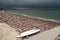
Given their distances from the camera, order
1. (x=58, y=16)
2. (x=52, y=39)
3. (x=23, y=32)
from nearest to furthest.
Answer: (x=52, y=39) < (x=23, y=32) < (x=58, y=16)

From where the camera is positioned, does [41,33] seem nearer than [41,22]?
Yes

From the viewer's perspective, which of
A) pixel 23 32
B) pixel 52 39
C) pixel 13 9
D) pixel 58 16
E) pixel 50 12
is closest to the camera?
pixel 52 39

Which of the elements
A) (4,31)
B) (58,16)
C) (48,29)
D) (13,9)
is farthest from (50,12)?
(4,31)

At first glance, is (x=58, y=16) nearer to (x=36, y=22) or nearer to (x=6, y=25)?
(x=36, y=22)

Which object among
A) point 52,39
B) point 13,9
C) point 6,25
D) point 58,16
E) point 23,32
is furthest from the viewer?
point 13,9

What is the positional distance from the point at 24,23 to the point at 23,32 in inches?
29.2

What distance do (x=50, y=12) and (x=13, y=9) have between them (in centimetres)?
193

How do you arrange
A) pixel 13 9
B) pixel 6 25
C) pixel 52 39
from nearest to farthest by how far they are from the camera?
pixel 52 39 < pixel 6 25 < pixel 13 9

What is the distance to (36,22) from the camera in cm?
514

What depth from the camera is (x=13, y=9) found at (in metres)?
8.05

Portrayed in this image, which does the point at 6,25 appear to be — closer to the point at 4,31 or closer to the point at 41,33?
the point at 4,31

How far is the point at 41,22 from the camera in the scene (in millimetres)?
5145

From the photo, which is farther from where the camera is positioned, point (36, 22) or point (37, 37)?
point (36, 22)

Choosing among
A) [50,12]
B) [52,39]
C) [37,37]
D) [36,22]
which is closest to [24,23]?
[36,22]
